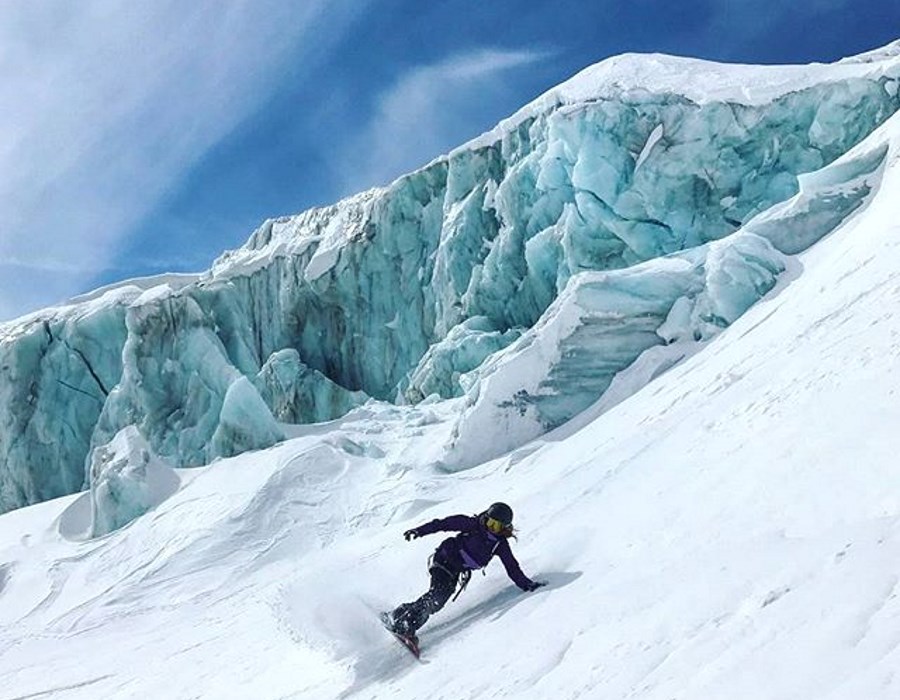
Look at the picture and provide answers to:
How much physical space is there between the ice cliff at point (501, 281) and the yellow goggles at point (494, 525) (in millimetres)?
7378

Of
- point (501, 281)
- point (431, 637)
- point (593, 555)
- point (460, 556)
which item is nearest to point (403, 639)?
point (431, 637)

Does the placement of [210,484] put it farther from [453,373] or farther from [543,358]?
[453,373]

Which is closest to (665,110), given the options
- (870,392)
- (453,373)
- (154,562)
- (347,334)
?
(453,373)

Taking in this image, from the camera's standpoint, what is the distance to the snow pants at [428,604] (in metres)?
5.71

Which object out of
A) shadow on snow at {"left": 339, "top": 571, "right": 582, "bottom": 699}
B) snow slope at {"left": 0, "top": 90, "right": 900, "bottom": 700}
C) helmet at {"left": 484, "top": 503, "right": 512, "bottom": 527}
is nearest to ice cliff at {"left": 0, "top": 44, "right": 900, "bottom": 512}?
snow slope at {"left": 0, "top": 90, "right": 900, "bottom": 700}

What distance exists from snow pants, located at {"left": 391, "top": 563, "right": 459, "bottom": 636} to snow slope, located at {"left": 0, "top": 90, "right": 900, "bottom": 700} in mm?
161

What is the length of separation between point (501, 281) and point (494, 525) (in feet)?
58.9

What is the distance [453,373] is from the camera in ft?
73.8

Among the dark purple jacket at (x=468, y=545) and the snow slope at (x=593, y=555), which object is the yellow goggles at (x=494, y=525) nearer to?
the dark purple jacket at (x=468, y=545)

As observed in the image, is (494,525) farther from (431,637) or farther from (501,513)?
(431,637)

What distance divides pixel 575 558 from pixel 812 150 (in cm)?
1663

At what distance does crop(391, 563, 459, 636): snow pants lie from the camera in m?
5.71

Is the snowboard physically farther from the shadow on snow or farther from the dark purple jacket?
the dark purple jacket

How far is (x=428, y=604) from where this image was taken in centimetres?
581
